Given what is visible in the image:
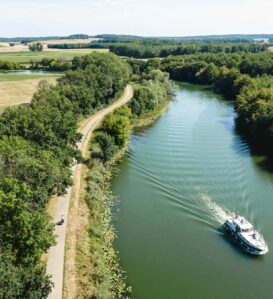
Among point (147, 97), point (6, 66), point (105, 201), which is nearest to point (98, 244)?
point (105, 201)

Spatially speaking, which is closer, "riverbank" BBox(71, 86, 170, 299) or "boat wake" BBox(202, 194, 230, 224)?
"riverbank" BBox(71, 86, 170, 299)

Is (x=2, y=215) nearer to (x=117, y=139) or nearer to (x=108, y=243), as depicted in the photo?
(x=108, y=243)

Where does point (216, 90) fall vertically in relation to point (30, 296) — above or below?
below

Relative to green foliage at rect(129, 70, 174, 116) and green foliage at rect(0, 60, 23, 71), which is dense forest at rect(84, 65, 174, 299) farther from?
green foliage at rect(0, 60, 23, 71)

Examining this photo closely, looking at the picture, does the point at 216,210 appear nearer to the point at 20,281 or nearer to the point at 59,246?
the point at 59,246

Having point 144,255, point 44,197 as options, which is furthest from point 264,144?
point 44,197

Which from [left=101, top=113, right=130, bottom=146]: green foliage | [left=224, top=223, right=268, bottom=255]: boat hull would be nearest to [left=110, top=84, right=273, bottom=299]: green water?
[left=224, top=223, right=268, bottom=255]: boat hull
